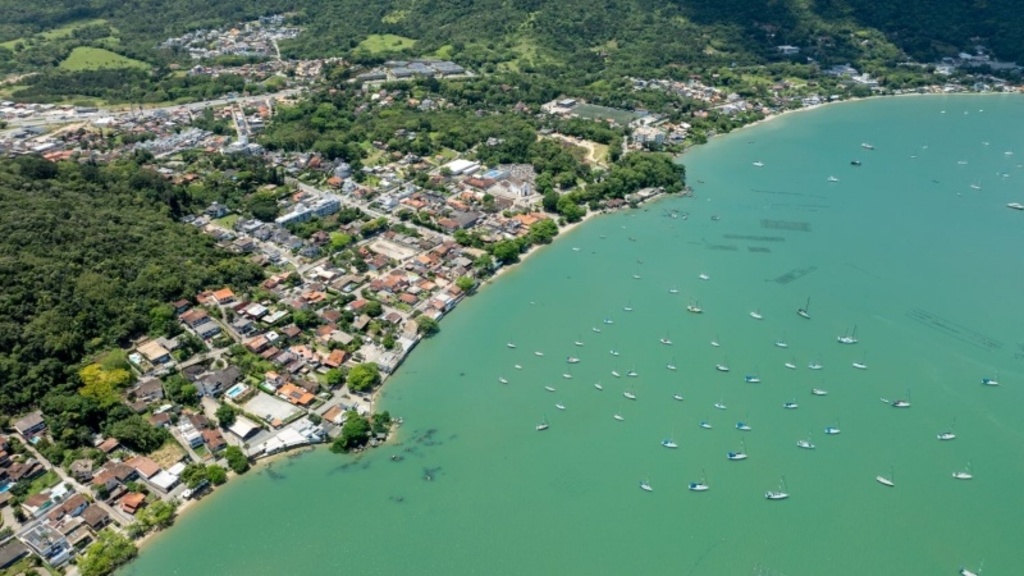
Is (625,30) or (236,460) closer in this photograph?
(236,460)

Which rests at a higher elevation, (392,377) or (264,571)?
(392,377)

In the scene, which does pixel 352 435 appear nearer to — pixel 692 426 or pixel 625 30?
pixel 692 426

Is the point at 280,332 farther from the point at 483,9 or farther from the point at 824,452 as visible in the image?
the point at 483,9

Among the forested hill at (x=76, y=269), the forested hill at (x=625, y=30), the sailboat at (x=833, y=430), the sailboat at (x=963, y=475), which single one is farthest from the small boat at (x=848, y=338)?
the forested hill at (x=625, y=30)

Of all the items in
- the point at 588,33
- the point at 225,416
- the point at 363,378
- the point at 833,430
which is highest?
the point at 588,33

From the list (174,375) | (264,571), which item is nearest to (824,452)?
(264,571)

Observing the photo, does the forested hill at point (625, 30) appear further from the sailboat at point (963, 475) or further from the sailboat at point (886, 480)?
the sailboat at point (886, 480)

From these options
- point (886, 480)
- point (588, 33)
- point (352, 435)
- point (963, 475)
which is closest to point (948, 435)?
point (963, 475)
